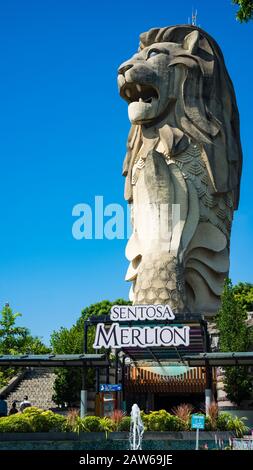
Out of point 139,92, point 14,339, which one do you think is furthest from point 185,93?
point 14,339

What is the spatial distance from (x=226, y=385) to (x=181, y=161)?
18480 millimetres

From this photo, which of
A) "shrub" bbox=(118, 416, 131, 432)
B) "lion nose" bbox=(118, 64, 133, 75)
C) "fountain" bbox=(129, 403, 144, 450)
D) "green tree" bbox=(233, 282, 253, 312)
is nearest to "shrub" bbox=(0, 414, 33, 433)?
"shrub" bbox=(118, 416, 131, 432)

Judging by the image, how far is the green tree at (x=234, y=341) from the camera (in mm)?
28297

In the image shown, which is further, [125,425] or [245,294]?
[245,294]

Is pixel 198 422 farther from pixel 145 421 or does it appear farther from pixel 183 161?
pixel 183 161

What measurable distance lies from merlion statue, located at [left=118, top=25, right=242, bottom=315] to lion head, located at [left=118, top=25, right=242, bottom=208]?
0.06m

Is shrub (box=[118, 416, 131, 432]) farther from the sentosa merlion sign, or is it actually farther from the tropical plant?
the sentosa merlion sign

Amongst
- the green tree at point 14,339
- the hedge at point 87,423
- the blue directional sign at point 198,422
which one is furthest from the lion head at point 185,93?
the blue directional sign at point 198,422

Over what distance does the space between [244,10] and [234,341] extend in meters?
18.2

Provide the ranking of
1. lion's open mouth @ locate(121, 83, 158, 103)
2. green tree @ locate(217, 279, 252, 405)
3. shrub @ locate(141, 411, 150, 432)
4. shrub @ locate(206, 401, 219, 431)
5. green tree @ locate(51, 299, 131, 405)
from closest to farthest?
shrub @ locate(141, 411, 150, 432) < shrub @ locate(206, 401, 219, 431) < green tree @ locate(217, 279, 252, 405) < green tree @ locate(51, 299, 131, 405) < lion's open mouth @ locate(121, 83, 158, 103)

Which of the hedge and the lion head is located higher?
the lion head

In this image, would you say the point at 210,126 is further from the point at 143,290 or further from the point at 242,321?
the point at 242,321

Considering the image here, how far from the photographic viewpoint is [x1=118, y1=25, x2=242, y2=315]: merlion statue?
4309cm

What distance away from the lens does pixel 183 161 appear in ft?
144
